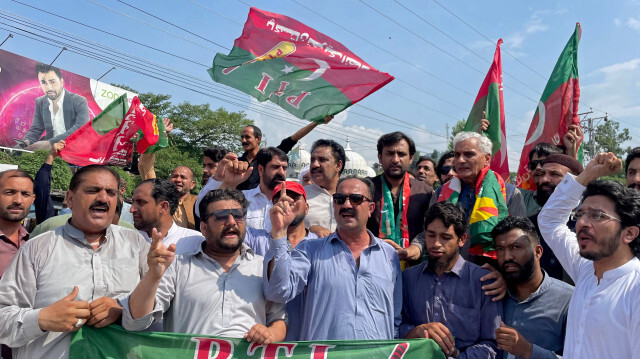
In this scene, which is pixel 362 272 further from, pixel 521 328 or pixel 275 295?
pixel 521 328

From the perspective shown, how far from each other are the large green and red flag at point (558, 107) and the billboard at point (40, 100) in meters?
25.0

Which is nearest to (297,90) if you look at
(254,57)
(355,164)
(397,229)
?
(254,57)

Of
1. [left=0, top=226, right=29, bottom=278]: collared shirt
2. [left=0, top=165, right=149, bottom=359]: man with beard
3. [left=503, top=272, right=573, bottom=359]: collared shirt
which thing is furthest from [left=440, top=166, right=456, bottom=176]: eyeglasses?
[left=0, top=226, right=29, bottom=278]: collared shirt

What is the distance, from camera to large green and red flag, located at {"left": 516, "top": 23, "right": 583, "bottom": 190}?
6.77 m

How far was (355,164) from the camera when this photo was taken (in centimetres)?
5000

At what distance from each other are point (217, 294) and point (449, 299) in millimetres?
1726

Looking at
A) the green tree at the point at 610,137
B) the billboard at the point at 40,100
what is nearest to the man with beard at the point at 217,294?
the billboard at the point at 40,100

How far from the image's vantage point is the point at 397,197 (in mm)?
5168

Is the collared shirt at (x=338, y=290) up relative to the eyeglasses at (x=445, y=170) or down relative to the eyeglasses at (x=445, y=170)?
down

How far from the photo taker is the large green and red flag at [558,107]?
22.2ft

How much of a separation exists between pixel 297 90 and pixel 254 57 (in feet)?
2.39

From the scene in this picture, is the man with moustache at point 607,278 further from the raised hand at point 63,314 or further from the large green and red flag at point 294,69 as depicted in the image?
the large green and red flag at point 294,69

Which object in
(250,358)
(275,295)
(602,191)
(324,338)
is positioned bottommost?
(250,358)

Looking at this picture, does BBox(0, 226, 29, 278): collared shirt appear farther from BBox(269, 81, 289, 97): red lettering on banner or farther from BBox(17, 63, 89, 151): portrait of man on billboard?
BBox(17, 63, 89, 151): portrait of man on billboard
